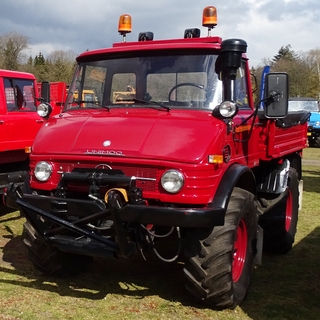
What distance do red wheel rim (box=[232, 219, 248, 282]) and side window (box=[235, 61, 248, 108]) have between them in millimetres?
1280

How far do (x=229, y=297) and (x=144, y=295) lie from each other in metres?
0.86

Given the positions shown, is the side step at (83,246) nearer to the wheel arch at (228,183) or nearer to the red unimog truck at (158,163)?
the red unimog truck at (158,163)

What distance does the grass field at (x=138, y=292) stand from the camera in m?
4.07

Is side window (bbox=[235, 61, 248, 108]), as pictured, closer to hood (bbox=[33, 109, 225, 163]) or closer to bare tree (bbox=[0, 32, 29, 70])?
hood (bbox=[33, 109, 225, 163])

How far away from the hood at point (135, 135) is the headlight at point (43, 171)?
11 centimetres

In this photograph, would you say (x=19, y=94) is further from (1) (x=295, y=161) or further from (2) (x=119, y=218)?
(2) (x=119, y=218)

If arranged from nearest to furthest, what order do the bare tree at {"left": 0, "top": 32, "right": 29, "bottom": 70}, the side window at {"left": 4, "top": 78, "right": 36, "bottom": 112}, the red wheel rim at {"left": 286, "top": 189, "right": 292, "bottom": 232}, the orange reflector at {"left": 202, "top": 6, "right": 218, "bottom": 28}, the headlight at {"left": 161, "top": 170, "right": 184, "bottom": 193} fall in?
the headlight at {"left": 161, "top": 170, "right": 184, "bottom": 193} → the orange reflector at {"left": 202, "top": 6, "right": 218, "bottom": 28} → the red wheel rim at {"left": 286, "top": 189, "right": 292, "bottom": 232} → the side window at {"left": 4, "top": 78, "right": 36, "bottom": 112} → the bare tree at {"left": 0, "top": 32, "right": 29, "bottom": 70}

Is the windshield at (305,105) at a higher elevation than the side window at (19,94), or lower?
lower

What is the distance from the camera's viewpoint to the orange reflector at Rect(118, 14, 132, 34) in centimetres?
562

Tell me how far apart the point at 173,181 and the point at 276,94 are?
1297 mm

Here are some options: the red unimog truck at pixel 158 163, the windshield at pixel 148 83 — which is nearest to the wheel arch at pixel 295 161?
the red unimog truck at pixel 158 163

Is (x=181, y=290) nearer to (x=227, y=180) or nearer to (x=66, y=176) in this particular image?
(x=227, y=180)

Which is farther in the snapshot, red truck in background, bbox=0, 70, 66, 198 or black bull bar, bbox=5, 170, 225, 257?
red truck in background, bbox=0, 70, 66, 198

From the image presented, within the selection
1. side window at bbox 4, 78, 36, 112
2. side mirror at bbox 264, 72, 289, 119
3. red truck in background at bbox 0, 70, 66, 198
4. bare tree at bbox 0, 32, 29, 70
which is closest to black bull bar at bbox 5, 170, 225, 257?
side mirror at bbox 264, 72, 289, 119
